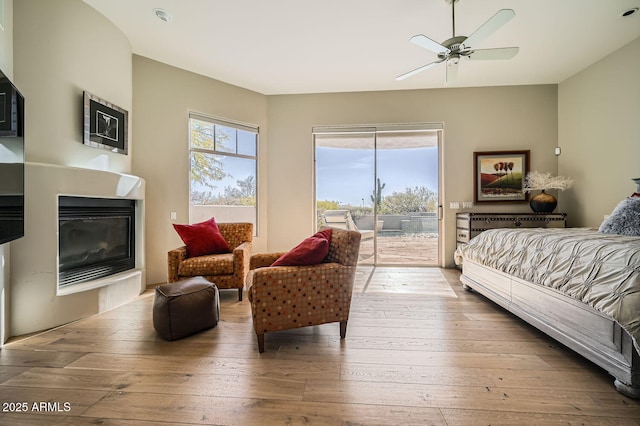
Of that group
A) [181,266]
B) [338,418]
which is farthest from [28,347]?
[338,418]

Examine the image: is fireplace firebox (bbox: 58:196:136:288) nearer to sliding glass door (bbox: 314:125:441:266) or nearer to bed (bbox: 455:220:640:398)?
sliding glass door (bbox: 314:125:441:266)

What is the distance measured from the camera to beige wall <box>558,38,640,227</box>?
334 cm

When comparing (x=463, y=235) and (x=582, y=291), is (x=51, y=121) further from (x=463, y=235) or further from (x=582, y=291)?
(x=463, y=235)

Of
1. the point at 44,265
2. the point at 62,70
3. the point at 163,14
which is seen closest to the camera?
the point at 44,265

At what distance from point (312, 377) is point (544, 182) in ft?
15.1

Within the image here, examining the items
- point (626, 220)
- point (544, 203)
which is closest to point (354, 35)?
point (626, 220)

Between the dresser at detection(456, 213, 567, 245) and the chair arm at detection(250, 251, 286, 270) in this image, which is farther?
the dresser at detection(456, 213, 567, 245)

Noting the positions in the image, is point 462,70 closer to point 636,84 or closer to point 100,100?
point 636,84

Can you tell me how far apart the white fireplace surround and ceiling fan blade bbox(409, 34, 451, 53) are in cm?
332

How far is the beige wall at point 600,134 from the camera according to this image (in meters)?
3.34

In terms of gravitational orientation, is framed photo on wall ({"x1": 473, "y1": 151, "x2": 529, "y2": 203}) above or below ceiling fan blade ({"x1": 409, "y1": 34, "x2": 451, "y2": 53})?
below

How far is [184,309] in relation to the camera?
2.14 meters

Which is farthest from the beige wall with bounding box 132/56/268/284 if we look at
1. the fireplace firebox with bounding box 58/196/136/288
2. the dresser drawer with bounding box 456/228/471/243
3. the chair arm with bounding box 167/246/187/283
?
the dresser drawer with bounding box 456/228/471/243

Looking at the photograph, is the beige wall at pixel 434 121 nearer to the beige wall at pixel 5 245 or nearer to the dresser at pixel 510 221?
the dresser at pixel 510 221
